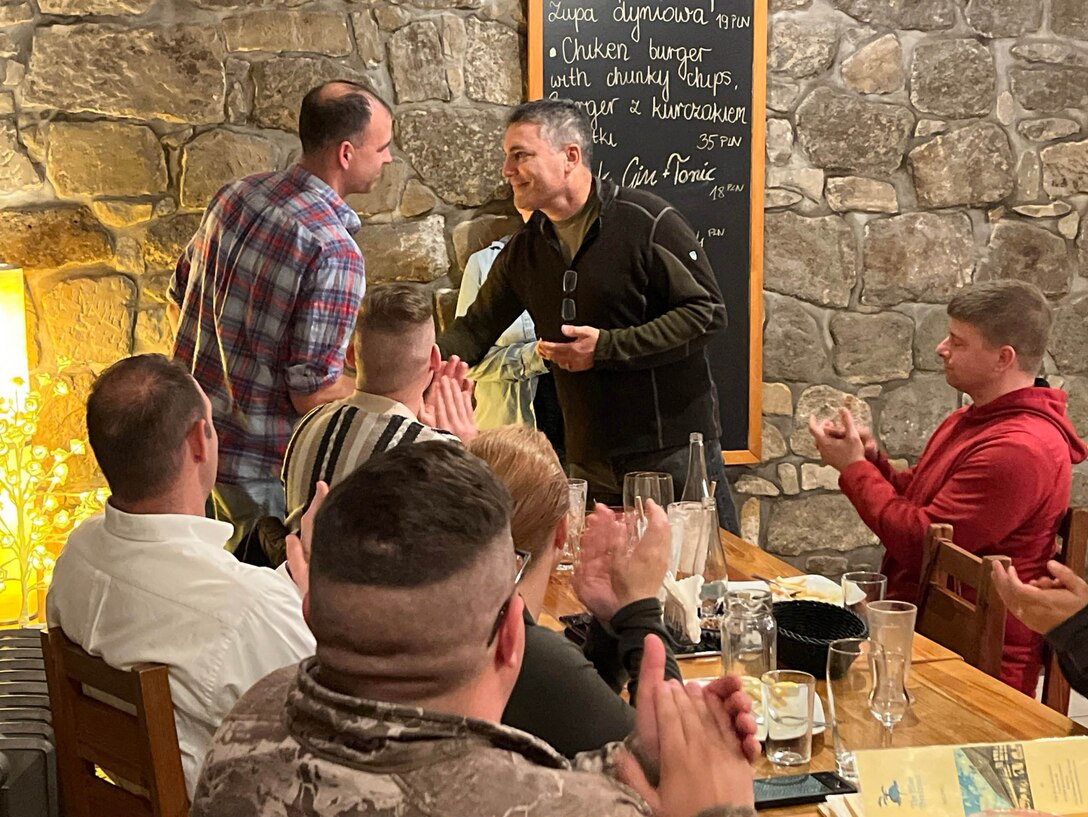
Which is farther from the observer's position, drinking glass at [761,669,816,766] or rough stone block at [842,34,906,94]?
rough stone block at [842,34,906,94]

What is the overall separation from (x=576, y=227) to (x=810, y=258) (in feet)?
3.87

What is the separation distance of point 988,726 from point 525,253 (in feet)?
7.27

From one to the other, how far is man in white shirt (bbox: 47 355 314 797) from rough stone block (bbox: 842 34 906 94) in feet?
10.3

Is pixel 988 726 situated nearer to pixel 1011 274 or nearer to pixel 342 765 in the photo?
pixel 342 765

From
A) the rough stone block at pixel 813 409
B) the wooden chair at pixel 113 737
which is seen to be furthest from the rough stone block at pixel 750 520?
the wooden chair at pixel 113 737

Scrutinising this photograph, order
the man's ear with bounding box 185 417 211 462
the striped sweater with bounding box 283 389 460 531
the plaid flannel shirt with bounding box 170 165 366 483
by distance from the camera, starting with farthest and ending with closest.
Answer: the plaid flannel shirt with bounding box 170 165 366 483 < the striped sweater with bounding box 283 389 460 531 < the man's ear with bounding box 185 417 211 462

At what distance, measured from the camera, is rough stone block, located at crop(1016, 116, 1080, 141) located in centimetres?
461

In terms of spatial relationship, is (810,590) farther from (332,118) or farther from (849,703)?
(332,118)

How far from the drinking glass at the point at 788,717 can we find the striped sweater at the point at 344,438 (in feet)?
3.19

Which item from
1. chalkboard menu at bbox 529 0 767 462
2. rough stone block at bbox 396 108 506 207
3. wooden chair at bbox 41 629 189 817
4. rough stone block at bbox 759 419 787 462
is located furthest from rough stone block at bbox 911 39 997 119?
wooden chair at bbox 41 629 189 817

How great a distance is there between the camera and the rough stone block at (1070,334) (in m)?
4.75

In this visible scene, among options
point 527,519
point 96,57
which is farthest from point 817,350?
point 527,519

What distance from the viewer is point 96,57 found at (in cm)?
384

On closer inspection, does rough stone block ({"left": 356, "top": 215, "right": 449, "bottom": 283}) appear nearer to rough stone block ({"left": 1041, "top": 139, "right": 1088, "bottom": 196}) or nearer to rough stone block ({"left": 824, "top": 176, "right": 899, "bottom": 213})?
rough stone block ({"left": 824, "top": 176, "right": 899, "bottom": 213})
